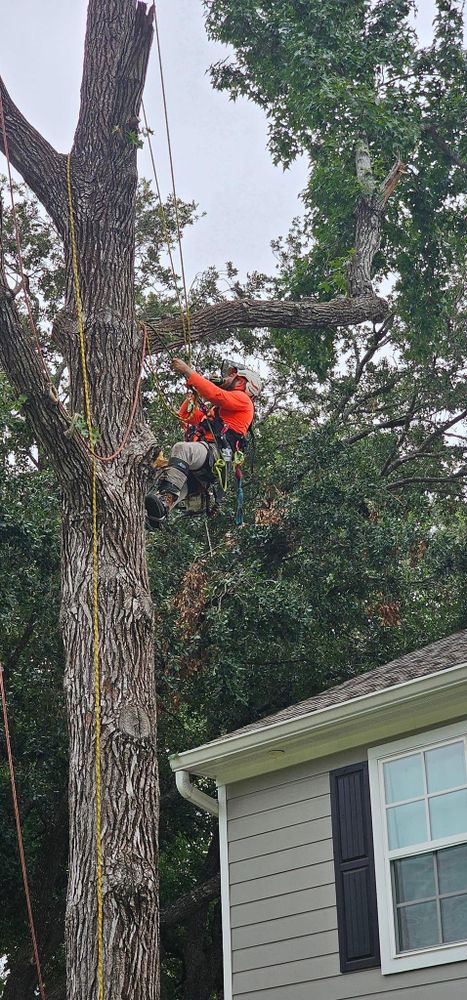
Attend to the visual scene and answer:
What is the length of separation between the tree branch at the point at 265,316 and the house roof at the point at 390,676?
2801mm

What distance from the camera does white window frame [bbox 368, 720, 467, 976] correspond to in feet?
23.9

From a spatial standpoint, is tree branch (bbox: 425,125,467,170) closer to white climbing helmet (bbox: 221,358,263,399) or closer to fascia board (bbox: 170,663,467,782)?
white climbing helmet (bbox: 221,358,263,399)

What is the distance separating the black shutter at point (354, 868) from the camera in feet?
25.3

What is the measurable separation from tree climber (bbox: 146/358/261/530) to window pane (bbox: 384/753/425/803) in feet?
7.81

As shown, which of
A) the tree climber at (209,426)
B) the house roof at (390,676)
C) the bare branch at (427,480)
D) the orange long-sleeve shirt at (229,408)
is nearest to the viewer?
the house roof at (390,676)

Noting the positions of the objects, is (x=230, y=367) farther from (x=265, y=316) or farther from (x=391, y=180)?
(x=391, y=180)

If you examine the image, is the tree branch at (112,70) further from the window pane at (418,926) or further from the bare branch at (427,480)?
the bare branch at (427,480)

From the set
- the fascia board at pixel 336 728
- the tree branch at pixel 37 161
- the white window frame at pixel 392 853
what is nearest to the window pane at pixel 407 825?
the white window frame at pixel 392 853

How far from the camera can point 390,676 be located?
8859 mm

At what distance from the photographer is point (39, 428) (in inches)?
285

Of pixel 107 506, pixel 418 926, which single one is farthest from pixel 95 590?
pixel 418 926

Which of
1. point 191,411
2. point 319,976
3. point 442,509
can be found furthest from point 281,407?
point 319,976

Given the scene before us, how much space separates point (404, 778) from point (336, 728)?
58cm

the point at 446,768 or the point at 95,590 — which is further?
the point at 446,768
